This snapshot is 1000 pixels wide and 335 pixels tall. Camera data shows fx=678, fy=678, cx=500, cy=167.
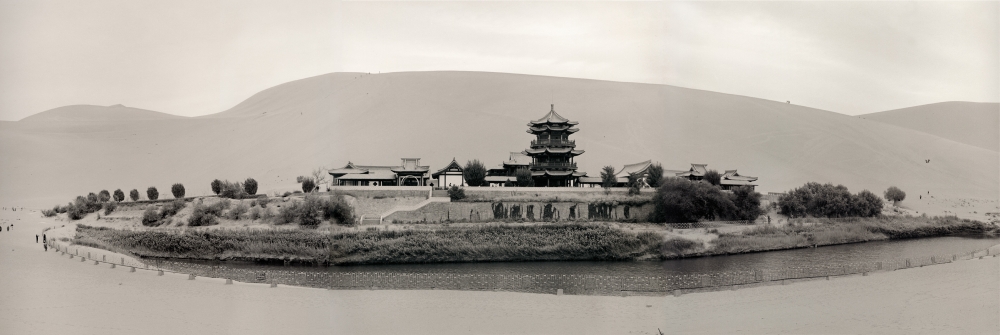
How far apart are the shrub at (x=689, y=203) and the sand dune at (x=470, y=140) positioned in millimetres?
20250

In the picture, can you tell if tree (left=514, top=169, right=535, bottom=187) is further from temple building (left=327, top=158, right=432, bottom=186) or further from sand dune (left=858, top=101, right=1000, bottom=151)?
sand dune (left=858, top=101, right=1000, bottom=151)

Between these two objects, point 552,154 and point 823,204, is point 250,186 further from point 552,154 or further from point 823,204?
point 823,204

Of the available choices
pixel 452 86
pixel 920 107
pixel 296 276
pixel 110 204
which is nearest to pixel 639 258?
pixel 296 276

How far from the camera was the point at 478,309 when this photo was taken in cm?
1372

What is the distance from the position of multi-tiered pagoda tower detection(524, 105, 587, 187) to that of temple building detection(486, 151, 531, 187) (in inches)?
27.8

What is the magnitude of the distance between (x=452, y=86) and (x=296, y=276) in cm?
4833

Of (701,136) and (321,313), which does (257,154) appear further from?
(321,313)

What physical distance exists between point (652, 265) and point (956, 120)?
76.0 metres

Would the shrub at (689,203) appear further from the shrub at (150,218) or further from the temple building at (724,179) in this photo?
the shrub at (150,218)

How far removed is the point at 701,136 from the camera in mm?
54062

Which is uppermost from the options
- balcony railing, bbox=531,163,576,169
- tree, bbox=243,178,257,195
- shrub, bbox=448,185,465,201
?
balcony railing, bbox=531,163,576,169

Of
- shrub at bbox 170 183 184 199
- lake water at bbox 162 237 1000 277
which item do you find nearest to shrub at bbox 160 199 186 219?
shrub at bbox 170 183 184 199

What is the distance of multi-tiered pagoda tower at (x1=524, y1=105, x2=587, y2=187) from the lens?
31.7 m

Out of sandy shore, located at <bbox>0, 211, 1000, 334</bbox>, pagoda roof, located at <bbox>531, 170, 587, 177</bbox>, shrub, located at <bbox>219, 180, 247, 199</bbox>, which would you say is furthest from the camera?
pagoda roof, located at <bbox>531, 170, 587, 177</bbox>
